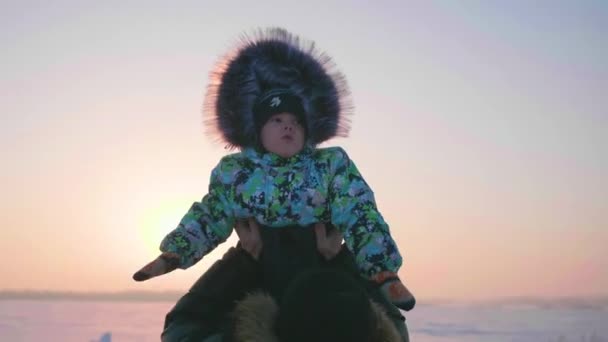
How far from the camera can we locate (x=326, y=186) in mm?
5070

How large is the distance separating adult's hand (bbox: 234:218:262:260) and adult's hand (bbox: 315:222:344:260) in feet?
1.05

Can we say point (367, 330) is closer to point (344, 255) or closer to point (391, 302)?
point (391, 302)

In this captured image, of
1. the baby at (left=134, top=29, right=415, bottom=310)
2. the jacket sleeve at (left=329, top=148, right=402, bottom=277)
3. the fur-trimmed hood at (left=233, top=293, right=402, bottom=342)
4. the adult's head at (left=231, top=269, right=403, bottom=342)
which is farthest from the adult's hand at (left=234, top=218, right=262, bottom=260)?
the adult's head at (left=231, top=269, right=403, bottom=342)

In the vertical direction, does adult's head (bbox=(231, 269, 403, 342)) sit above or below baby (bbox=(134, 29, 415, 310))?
below

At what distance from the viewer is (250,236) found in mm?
4988

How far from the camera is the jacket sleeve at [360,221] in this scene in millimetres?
4777

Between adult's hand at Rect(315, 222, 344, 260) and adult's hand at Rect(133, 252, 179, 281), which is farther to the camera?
adult's hand at Rect(315, 222, 344, 260)

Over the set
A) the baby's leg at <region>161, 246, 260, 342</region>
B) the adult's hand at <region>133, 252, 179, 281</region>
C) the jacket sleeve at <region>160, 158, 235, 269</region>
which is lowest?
the baby's leg at <region>161, 246, 260, 342</region>

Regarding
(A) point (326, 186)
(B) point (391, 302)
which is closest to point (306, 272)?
(B) point (391, 302)

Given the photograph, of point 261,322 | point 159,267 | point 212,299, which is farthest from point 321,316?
point 159,267

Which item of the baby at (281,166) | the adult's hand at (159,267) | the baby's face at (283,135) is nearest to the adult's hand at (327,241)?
the baby at (281,166)

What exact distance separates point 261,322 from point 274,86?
178cm

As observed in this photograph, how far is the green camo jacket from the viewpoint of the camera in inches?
193

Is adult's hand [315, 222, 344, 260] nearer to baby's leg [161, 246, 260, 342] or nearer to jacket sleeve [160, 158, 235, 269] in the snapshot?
baby's leg [161, 246, 260, 342]
